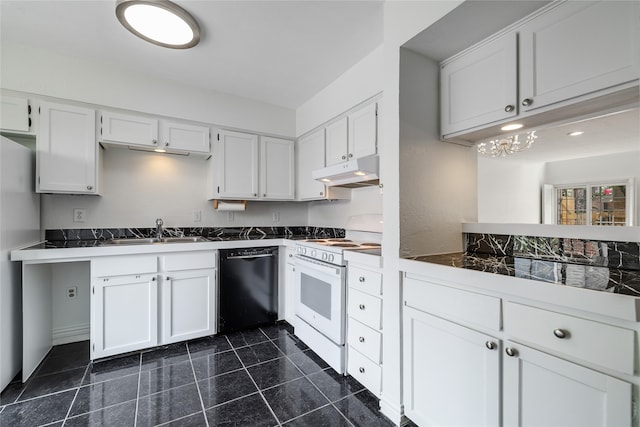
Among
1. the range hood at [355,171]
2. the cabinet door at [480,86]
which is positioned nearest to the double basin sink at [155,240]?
the range hood at [355,171]

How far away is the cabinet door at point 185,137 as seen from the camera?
2662 mm

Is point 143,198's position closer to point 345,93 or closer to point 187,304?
point 187,304

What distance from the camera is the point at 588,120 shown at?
50.7 inches

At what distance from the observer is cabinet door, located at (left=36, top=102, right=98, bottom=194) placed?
218 cm

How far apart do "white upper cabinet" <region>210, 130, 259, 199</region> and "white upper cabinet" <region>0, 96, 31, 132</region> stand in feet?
4.61

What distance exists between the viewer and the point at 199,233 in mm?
3076

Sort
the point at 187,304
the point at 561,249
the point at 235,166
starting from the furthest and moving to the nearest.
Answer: the point at 235,166 → the point at 187,304 → the point at 561,249

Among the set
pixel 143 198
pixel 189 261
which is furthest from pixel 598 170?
pixel 143 198

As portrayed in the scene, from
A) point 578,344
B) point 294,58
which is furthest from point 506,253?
point 294,58

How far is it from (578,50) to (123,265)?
9.87 ft

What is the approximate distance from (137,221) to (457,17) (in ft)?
10.2

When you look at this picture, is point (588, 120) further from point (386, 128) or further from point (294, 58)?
point (294, 58)

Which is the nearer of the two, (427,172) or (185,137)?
(427,172)

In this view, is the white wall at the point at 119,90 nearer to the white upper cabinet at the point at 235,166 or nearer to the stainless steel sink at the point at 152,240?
the white upper cabinet at the point at 235,166
